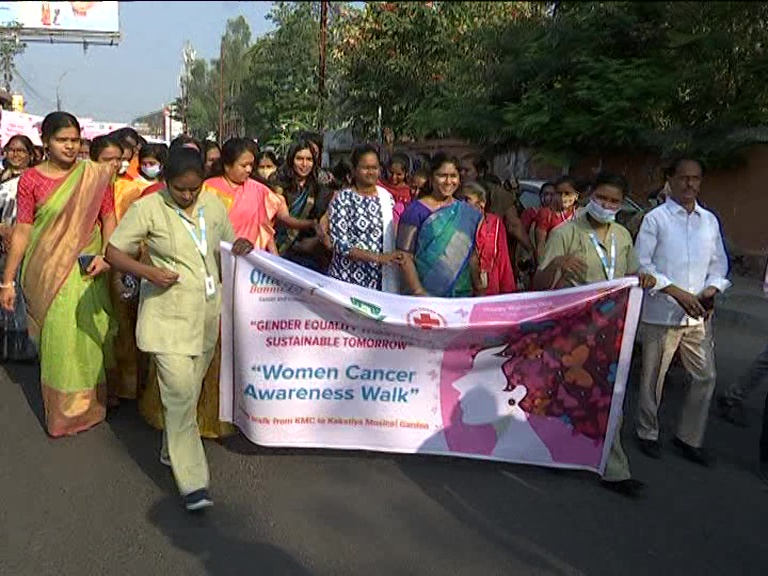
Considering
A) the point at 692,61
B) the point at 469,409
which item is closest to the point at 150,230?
the point at 469,409

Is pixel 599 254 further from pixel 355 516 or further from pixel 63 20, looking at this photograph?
pixel 63 20

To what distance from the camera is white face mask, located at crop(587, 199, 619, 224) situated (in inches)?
155

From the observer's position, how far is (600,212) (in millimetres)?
3955

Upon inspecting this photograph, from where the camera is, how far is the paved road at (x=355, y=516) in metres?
3.16

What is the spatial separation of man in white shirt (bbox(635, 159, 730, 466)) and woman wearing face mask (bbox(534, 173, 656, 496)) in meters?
0.35

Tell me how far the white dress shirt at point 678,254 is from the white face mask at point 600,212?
0.48 m

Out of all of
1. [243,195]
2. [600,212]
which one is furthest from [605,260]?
[243,195]

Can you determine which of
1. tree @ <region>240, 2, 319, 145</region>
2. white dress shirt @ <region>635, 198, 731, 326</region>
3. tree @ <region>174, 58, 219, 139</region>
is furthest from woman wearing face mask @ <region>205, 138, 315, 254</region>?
tree @ <region>174, 58, 219, 139</region>

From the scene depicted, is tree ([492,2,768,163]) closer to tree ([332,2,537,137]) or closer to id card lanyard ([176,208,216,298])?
tree ([332,2,537,137])

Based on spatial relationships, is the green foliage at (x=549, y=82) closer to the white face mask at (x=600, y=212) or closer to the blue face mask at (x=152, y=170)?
the blue face mask at (x=152, y=170)

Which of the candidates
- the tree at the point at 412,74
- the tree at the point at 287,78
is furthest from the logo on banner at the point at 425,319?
the tree at the point at 287,78

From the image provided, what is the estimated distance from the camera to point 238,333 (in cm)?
412

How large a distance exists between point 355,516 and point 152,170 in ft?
9.54

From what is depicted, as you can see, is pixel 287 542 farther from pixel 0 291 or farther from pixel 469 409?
pixel 0 291
